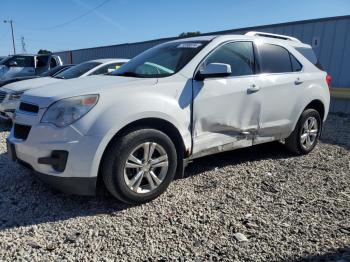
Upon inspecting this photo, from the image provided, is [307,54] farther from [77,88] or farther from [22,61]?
[22,61]

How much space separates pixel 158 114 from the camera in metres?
3.14

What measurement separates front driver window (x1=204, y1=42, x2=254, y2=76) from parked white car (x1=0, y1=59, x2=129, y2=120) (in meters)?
2.90

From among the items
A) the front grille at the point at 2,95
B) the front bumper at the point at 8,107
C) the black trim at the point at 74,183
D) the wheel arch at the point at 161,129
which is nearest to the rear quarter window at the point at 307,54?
the wheel arch at the point at 161,129

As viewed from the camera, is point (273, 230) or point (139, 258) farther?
point (273, 230)

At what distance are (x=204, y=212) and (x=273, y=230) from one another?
25.8 inches

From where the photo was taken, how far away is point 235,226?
2852 mm

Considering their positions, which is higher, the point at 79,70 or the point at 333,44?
the point at 333,44

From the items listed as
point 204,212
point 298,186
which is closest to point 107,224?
point 204,212

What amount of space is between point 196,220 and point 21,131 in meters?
1.93

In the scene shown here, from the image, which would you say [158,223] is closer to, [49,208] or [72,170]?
[72,170]

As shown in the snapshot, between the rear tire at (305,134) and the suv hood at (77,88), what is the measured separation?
2534mm

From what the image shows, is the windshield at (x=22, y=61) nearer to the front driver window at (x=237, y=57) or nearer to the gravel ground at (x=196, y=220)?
the gravel ground at (x=196, y=220)

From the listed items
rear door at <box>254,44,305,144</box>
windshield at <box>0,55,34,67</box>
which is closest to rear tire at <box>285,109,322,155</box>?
rear door at <box>254,44,305,144</box>

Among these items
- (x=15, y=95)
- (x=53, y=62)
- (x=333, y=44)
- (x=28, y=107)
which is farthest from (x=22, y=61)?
(x=333, y=44)
